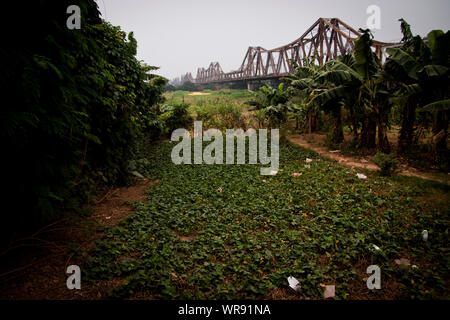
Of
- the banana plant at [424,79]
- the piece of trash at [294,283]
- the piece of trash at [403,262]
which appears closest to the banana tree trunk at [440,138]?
the banana plant at [424,79]

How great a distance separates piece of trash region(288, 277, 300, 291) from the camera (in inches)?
90.0

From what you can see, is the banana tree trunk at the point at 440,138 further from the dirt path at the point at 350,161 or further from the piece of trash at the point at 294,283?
the piece of trash at the point at 294,283

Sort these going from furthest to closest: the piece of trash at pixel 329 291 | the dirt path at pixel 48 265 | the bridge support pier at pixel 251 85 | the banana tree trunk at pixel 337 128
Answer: the bridge support pier at pixel 251 85, the banana tree trunk at pixel 337 128, the piece of trash at pixel 329 291, the dirt path at pixel 48 265

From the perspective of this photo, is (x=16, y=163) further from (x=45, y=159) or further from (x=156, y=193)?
(x=156, y=193)

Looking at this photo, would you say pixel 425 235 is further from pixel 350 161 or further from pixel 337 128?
pixel 337 128

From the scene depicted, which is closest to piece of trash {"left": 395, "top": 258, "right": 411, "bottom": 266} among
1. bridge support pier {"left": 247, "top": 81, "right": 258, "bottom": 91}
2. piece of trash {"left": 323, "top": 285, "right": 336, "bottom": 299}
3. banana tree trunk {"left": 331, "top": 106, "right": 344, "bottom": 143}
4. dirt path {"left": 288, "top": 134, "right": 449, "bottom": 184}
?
piece of trash {"left": 323, "top": 285, "right": 336, "bottom": 299}

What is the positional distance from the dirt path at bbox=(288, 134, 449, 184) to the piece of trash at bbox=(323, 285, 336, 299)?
465 centimetres

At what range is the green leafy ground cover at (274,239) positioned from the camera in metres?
2.32

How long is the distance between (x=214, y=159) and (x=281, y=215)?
3.90 m

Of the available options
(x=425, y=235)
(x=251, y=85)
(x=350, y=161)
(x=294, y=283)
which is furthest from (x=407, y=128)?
(x=251, y=85)

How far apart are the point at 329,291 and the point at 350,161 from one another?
18.7 ft

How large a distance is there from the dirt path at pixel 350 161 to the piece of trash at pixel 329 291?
183 inches

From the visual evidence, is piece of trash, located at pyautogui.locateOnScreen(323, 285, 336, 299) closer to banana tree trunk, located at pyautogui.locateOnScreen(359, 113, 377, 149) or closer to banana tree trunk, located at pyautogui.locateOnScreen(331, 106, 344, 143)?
banana tree trunk, located at pyautogui.locateOnScreen(359, 113, 377, 149)
